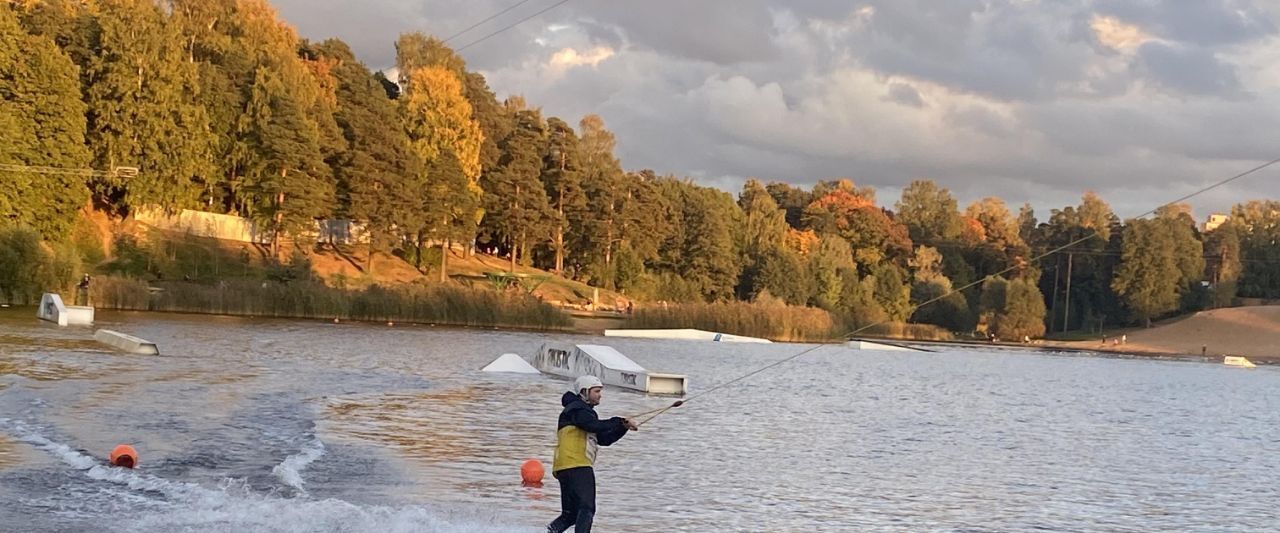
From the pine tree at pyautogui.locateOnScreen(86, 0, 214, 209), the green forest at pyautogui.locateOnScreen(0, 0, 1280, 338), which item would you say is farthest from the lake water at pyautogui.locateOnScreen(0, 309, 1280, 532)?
the pine tree at pyautogui.locateOnScreen(86, 0, 214, 209)

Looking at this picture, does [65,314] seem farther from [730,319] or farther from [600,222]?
[600,222]

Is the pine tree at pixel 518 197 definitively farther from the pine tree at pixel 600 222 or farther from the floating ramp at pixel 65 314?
the floating ramp at pixel 65 314

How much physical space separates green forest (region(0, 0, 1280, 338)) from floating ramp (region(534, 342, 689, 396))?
13786 millimetres

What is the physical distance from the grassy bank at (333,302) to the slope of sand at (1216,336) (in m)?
71.6

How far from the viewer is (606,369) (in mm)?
35031

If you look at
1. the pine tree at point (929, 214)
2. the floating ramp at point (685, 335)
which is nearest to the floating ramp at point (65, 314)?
the floating ramp at point (685, 335)

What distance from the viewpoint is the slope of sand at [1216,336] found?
131 metres

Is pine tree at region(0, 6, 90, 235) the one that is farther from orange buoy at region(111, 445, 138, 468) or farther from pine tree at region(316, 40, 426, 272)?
orange buoy at region(111, 445, 138, 468)

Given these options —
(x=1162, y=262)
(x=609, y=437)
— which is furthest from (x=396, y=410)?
(x=1162, y=262)

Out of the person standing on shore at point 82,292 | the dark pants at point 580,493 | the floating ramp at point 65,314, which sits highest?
the person standing on shore at point 82,292

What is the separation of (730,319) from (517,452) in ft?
208

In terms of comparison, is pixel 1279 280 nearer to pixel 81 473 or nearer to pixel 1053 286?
pixel 1053 286

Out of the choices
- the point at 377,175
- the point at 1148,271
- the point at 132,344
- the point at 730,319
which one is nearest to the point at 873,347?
the point at 730,319

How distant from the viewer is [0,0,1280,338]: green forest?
71944 mm
